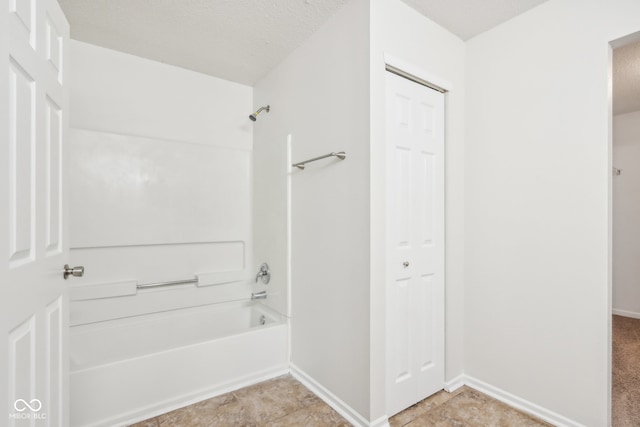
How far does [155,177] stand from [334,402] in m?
2.03

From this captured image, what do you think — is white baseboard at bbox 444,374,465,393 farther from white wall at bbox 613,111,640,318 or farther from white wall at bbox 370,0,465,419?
white wall at bbox 613,111,640,318

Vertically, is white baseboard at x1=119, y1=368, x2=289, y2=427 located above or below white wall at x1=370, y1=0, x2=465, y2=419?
below

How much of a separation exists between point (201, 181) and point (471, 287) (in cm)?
220

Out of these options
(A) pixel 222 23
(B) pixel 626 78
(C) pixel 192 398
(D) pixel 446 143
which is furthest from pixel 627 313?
(A) pixel 222 23

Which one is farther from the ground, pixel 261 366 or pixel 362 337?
pixel 362 337

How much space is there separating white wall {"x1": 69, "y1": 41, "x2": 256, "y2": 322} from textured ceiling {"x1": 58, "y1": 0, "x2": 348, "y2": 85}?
0.72 ft

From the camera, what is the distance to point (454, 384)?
2033mm

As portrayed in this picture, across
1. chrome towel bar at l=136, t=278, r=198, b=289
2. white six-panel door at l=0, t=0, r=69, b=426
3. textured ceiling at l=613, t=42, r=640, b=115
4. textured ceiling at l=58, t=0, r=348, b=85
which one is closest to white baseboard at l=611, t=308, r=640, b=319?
textured ceiling at l=613, t=42, r=640, b=115

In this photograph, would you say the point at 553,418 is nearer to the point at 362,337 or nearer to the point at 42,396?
the point at 362,337

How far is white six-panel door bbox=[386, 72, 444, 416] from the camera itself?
1759mm

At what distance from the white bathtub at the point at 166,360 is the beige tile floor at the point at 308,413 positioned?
0.33 feet

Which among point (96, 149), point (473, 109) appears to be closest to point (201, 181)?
point (96, 149)

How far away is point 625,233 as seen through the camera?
361cm

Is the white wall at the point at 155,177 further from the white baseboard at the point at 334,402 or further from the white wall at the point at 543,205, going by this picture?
the white wall at the point at 543,205
